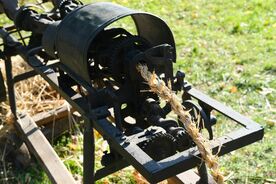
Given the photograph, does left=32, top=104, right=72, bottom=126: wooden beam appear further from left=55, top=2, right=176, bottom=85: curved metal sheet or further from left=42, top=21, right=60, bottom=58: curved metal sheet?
left=55, top=2, right=176, bottom=85: curved metal sheet

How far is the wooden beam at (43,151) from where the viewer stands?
3078 mm

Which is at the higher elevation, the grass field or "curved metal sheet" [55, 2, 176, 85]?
"curved metal sheet" [55, 2, 176, 85]

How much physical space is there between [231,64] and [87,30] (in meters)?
3.19

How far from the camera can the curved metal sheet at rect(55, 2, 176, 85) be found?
208 centimetres

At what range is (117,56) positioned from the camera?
86.4 inches

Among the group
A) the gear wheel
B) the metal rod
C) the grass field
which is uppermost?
the gear wheel

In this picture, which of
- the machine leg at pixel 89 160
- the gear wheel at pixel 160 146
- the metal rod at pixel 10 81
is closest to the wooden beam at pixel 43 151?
the metal rod at pixel 10 81

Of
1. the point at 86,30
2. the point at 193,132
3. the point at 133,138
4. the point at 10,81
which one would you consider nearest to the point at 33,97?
the point at 10,81

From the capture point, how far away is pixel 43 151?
3.33 m

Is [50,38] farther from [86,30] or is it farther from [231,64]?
[231,64]

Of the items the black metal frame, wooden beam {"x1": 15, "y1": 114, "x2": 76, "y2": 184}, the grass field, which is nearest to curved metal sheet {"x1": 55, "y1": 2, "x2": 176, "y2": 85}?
the black metal frame

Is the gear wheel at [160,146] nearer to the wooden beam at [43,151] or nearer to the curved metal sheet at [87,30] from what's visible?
the curved metal sheet at [87,30]

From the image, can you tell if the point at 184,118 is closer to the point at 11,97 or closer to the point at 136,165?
the point at 136,165

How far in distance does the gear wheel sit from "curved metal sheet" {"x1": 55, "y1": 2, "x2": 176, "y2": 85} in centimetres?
43
